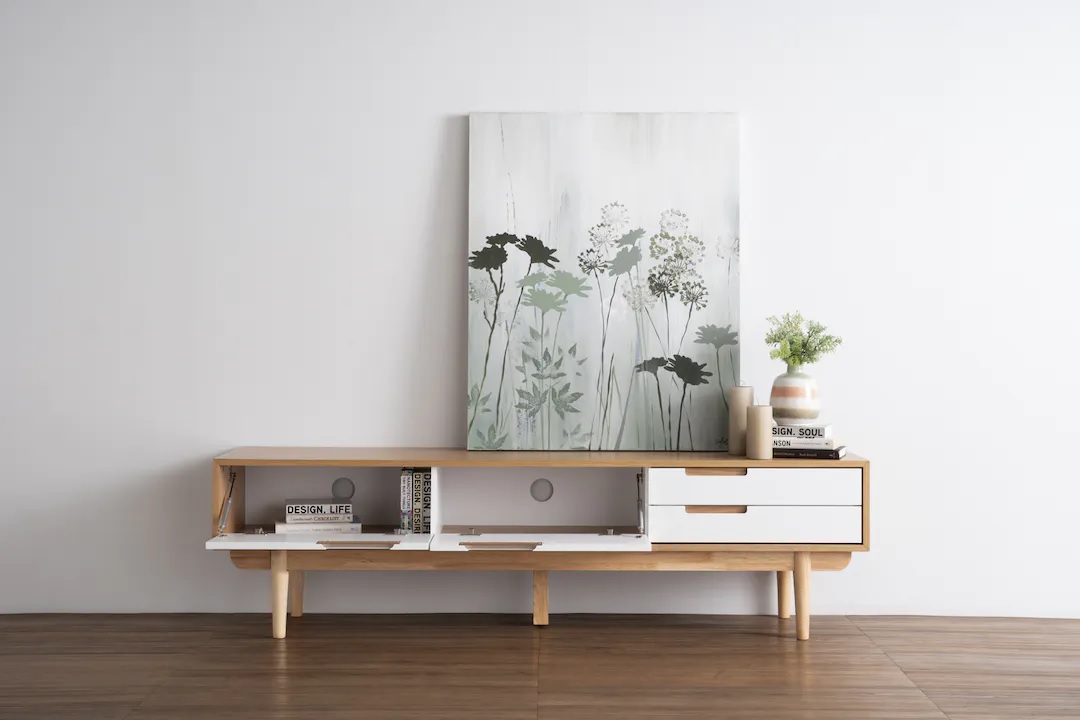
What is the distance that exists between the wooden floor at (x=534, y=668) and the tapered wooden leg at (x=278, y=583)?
10 centimetres

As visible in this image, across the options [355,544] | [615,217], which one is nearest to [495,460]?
[355,544]

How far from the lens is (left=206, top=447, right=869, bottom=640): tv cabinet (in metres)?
2.63

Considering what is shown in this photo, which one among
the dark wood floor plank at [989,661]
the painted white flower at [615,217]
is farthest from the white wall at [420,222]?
the painted white flower at [615,217]

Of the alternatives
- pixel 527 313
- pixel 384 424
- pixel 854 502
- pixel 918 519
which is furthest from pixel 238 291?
pixel 918 519

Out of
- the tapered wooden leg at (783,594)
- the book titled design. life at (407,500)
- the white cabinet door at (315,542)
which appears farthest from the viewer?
the tapered wooden leg at (783,594)

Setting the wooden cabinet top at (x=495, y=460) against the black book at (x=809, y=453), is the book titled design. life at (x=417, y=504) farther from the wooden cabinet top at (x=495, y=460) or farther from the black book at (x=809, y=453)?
the black book at (x=809, y=453)

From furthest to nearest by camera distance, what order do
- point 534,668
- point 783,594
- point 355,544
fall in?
point 783,594 → point 355,544 → point 534,668

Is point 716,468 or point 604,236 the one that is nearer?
point 716,468

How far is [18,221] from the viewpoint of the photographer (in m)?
2.99

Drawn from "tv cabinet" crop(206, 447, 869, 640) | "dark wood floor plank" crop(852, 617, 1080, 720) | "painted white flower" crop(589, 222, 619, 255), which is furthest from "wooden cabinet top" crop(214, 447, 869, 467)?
"painted white flower" crop(589, 222, 619, 255)

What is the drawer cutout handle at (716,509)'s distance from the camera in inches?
105

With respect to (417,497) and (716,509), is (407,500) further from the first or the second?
(716,509)

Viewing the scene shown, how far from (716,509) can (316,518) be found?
1297 millimetres

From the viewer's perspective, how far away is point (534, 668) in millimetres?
2463
